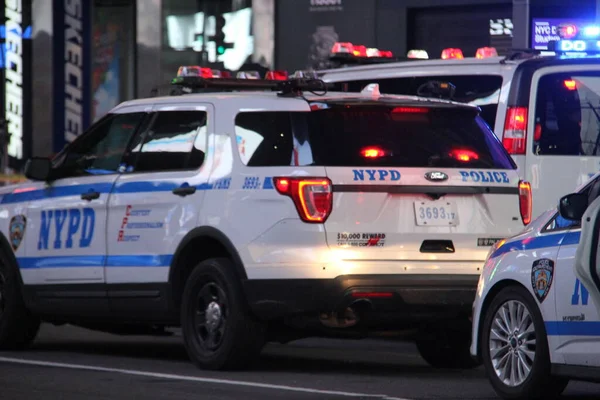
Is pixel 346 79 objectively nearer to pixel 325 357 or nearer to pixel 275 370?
pixel 325 357

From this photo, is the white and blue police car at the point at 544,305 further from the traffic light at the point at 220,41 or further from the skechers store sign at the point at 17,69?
the skechers store sign at the point at 17,69

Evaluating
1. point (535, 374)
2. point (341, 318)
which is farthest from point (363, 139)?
point (535, 374)

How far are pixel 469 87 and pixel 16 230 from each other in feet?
12.6

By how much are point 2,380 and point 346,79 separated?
5.76m

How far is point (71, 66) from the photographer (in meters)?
28.9

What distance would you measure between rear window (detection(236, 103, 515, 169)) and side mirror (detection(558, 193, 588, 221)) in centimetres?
184

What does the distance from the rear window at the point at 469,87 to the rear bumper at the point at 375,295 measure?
318cm

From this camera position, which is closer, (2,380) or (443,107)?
(2,380)

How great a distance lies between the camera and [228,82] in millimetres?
11320

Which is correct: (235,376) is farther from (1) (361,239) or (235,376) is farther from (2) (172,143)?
(2) (172,143)

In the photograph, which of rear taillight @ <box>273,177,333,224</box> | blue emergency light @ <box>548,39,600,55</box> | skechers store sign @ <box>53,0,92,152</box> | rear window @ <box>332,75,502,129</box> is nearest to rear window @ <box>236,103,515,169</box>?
rear taillight @ <box>273,177,333,224</box>

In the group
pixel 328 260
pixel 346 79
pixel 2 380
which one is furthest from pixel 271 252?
pixel 346 79

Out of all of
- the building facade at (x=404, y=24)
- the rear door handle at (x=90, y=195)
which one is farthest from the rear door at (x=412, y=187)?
the building facade at (x=404, y=24)

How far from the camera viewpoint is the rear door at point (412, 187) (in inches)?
371
